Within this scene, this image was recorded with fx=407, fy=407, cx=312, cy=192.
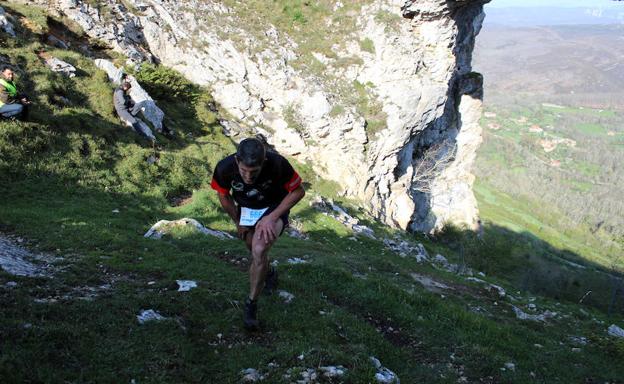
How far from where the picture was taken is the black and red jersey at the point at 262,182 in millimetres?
5395

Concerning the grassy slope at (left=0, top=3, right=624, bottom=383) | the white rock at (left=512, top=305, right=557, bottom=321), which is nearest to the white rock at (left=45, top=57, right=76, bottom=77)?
the grassy slope at (left=0, top=3, right=624, bottom=383)

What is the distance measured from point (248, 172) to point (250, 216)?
0.86 m

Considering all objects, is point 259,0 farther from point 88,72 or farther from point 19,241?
point 19,241

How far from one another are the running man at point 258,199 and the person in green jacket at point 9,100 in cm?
1219

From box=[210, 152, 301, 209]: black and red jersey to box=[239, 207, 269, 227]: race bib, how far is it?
6 cm

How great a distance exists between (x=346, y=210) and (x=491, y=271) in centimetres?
3020

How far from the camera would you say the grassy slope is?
15.6 ft

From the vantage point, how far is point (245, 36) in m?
30.3

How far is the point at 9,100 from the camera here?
13.8 m

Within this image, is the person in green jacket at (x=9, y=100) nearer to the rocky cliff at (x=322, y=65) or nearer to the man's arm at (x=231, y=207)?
the rocky cliff at (x=322, y=65)

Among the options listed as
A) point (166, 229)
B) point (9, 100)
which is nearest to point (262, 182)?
point (166, 229)

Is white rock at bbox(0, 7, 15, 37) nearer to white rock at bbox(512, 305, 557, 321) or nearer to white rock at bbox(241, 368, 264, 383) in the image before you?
white rock at bbox(241, 368, 264, 383)

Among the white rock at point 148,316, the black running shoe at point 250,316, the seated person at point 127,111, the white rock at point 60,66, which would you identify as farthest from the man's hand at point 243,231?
the white rock at point 60,66

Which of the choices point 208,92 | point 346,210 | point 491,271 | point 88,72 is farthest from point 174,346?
point 491,271
